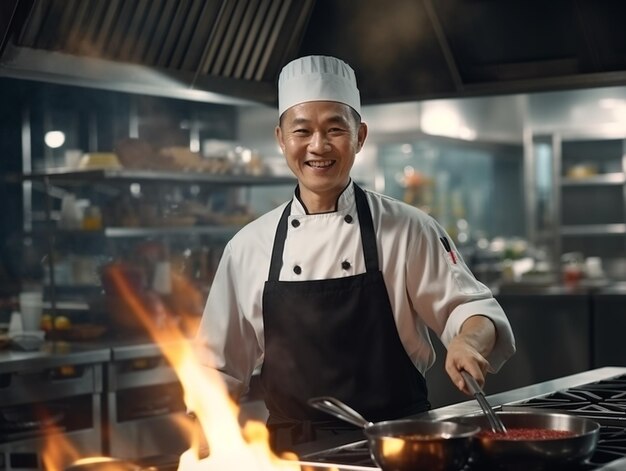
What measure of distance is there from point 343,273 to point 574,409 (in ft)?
2.48

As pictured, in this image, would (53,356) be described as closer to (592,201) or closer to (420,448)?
(420,448)

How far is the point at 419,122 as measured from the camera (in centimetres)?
686

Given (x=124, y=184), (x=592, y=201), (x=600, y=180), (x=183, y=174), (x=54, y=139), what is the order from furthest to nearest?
1. (x=592, y=201)
2. (x=600, y=180)
3. (x=54, y=139)
4. (x=124, y=184)
5. (x=183, y=174)

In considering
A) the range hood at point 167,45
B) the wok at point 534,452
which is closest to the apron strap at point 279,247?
the range hood at point 167,45

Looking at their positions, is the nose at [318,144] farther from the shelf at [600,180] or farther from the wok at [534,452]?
the shelf at [600,180]

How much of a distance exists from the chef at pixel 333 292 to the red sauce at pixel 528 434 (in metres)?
0.77

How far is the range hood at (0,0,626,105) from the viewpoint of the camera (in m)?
3.45

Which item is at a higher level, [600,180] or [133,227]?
[600,180]

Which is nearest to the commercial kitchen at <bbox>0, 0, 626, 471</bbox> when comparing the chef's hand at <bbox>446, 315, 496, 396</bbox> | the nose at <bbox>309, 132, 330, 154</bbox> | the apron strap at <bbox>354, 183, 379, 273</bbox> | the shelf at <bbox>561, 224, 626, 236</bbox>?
the chef's hand at <bbox>446, 315, 496, 396</bbox>

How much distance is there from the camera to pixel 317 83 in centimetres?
288

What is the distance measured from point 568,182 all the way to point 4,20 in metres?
7.87

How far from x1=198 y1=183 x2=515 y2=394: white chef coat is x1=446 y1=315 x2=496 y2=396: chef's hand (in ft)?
0.37

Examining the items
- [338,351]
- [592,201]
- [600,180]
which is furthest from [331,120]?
[592,201]

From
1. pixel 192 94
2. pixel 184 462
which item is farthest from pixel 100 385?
pixel 184 462
